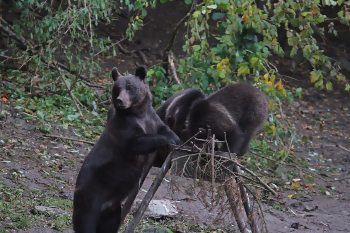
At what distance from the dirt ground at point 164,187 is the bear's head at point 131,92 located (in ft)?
2.31

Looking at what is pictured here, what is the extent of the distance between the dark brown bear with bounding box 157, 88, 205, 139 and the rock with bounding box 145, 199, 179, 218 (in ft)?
3.06

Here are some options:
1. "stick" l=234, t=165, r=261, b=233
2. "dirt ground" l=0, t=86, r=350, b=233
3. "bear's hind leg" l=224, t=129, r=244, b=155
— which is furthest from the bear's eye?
"bear's hind leg" l=224, t=129, r=244, b=155

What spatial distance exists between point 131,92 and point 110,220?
3.39ft

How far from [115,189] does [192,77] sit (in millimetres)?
3860

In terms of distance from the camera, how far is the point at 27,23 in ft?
35.8

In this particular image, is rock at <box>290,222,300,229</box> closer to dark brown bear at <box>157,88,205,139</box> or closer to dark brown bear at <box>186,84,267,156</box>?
dark brown bear at <box>186,84,267,156</box>

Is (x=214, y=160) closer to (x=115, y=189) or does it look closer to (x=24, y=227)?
(x=115, y=189)

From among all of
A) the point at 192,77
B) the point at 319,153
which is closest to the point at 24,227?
the point at 192,77

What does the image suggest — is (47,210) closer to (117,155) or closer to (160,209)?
(160,209)

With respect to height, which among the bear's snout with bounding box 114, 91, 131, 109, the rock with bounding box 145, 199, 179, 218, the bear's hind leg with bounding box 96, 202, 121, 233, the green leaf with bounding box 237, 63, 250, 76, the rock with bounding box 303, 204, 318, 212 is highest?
the bear's snout with bounding box 114, 91, 131, 109

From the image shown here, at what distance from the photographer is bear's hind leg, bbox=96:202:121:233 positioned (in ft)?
20.6

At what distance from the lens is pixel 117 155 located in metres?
6.08

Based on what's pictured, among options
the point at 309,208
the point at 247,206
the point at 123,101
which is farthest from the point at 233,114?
the point at 123,101

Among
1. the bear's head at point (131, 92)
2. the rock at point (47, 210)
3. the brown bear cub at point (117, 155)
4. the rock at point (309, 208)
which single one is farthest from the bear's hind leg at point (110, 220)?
the rock at point (309, 208)
